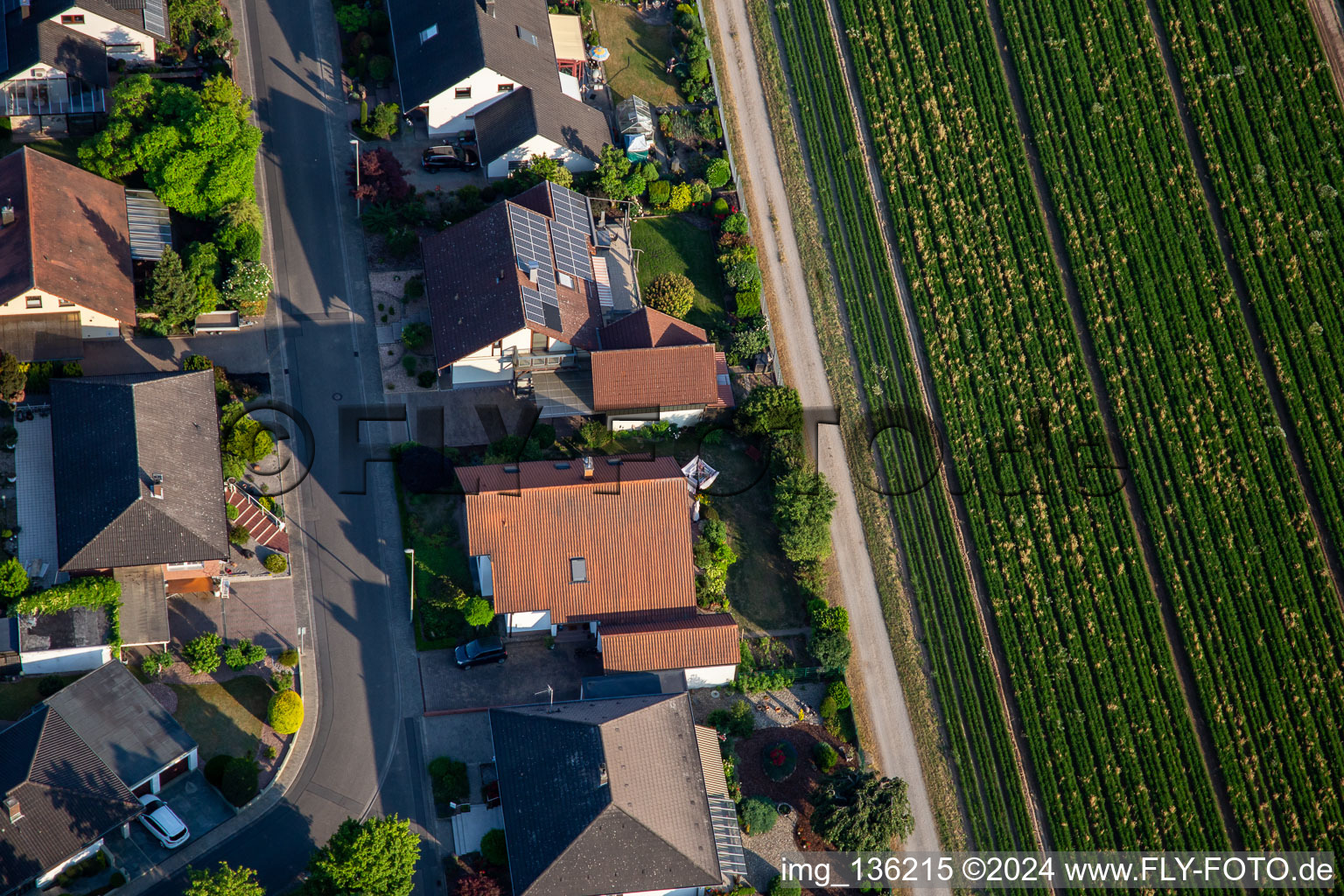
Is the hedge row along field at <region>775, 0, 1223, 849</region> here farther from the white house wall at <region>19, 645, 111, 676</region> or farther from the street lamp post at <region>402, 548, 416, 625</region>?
the white house wall at <region>19, 645, 111, 676</region>

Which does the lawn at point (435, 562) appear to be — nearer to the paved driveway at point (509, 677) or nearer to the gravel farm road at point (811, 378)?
the paved driveway at point (509, 677)

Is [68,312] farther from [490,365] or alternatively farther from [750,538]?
[750,538]

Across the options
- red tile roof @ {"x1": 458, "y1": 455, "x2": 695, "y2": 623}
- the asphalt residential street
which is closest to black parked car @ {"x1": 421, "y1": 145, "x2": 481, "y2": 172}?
the asphalt residential street

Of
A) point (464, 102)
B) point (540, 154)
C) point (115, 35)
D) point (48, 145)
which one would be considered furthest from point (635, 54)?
point (48, 145)

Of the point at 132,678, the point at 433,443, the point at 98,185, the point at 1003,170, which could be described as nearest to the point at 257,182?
the point at 98,185

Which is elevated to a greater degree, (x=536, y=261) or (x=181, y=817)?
(x=536, y=261)
